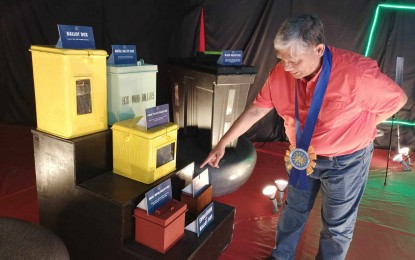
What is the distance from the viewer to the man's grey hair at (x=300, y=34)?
1265mm

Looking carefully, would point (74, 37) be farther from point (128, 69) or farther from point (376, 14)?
point (376, 14)

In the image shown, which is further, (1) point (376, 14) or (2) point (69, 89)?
(1) point (376, 14)

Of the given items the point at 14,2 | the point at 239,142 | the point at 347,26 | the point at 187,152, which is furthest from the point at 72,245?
the point at 347,26

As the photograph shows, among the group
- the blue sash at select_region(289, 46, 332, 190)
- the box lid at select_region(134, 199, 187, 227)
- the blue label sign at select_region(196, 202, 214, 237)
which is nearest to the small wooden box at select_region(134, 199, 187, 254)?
the box lid at select_region(134, 199, 187, 227)

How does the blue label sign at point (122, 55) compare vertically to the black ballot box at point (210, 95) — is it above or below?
above

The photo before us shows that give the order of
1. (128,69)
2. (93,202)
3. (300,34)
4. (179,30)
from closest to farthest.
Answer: (300,34) < (93,202) < (128,69) < (179,30)

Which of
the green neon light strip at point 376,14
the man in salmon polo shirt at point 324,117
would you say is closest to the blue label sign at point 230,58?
the man in salmon polo shirt at point 324,117

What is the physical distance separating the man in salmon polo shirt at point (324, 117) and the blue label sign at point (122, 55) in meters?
0.66

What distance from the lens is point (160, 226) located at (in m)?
1.29

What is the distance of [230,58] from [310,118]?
120 cm

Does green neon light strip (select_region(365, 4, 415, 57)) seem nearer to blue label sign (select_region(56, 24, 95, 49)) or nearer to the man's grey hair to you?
the man's grey hair

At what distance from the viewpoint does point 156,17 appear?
3695mm

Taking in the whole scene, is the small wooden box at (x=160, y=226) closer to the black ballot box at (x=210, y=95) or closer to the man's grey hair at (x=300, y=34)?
the man's grey hair at (x=300, y=34)

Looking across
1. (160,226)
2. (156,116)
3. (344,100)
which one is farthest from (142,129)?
(344,100)
